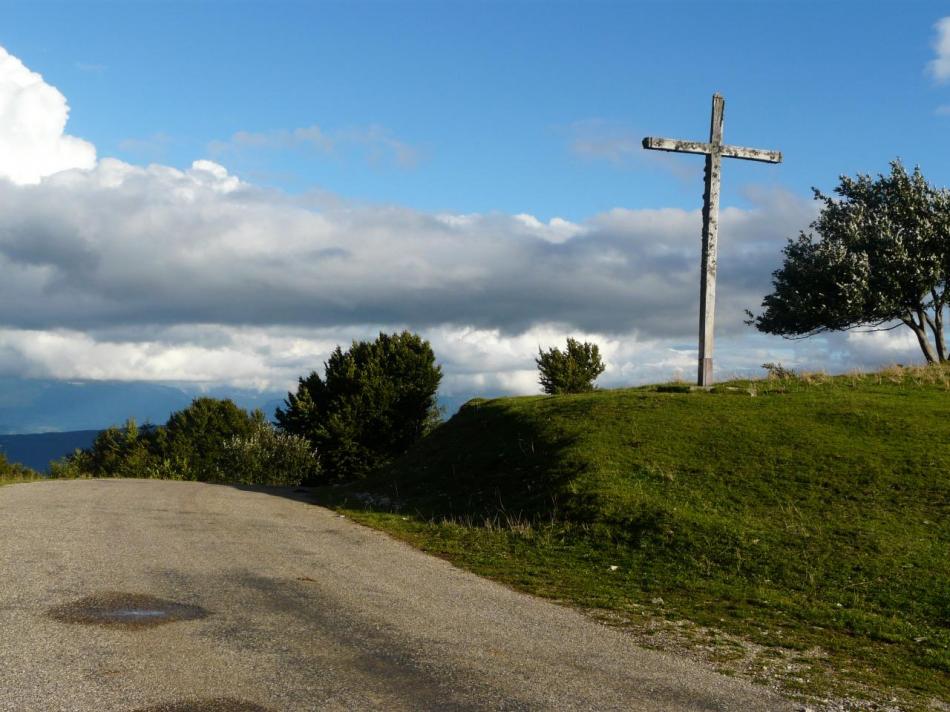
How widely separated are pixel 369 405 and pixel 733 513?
4669 centimetres

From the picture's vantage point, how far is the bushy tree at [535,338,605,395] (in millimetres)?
66562

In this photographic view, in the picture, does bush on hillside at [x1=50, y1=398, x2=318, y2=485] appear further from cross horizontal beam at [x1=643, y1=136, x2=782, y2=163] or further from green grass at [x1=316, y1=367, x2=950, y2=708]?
cross horizontal beam at [x1=643, y1=136, x2=782, y2=163]

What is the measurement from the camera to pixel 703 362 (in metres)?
30.2

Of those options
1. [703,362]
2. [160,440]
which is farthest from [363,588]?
[160,440]

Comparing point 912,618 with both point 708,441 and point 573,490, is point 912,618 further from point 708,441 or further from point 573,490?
point 708,441

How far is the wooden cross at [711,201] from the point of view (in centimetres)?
2919

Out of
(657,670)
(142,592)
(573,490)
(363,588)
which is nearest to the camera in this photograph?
(657,670)

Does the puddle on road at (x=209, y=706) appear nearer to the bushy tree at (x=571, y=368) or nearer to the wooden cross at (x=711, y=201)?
the wooden cross at (x=711, y=201)

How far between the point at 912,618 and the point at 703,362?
59.1ft

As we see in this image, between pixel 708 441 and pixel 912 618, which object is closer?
pixel 912 618

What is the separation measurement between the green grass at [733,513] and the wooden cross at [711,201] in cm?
270

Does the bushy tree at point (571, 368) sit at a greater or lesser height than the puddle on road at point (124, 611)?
greater

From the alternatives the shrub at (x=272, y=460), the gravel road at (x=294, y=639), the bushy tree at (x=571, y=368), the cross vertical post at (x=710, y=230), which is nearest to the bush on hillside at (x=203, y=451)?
the shrub at (x=272, y=460)

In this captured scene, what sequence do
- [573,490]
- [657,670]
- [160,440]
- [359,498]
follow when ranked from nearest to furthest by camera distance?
Answer: [657,670], [573,490], [359,498], [160,440]
